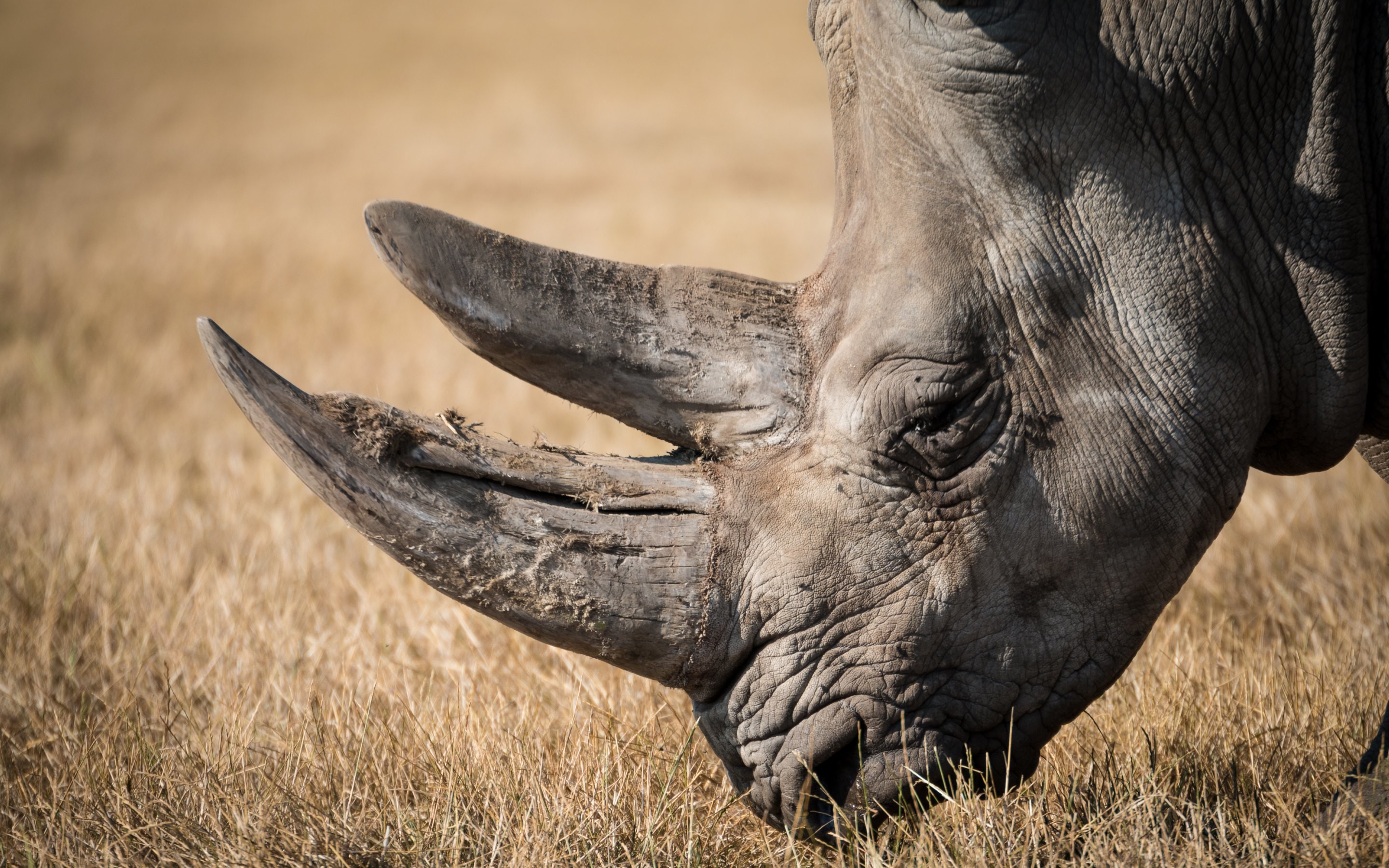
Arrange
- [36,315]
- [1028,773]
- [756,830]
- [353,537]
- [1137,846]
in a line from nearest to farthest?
[1137,846], [1028,773], [756,830], [353,537], [36,315]

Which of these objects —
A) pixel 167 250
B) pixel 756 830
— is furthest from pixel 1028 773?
pixel 167 250

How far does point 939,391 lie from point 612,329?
2.11 ft

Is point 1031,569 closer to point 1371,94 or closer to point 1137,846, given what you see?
point 1137,846

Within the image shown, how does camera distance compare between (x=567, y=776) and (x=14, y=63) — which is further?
(x=14, y=63)

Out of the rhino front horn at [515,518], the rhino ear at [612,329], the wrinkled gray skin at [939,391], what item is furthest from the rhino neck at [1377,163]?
the rhino front horn at [515,518]

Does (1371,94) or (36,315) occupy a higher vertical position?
(1371,94)

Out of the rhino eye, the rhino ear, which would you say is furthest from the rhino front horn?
the rhino eye

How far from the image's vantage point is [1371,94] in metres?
2.29

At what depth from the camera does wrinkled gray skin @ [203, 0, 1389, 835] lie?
7.03 feet

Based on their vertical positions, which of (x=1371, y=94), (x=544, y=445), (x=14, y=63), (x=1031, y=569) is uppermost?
(x=14, y=63)

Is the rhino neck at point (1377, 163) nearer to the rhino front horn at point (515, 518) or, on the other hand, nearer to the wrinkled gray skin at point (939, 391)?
the wrinkled gray skin at point (939, 391)

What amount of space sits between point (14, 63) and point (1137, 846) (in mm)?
25518

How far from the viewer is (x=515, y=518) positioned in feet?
6.97

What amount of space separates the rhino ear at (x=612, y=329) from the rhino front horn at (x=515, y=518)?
0.49 feet
